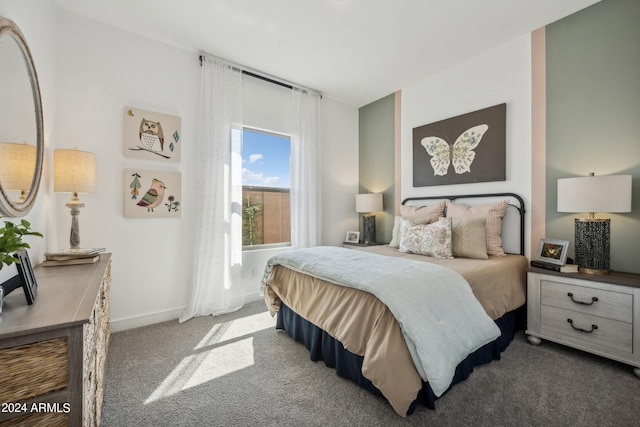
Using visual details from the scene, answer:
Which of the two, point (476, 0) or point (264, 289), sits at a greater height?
point (476, 0)

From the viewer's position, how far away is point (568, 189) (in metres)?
2.10

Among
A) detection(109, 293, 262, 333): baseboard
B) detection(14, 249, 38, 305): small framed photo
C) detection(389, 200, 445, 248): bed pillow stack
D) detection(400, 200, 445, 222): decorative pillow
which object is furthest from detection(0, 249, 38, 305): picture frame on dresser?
detection(400, 200, 445, 222): decorative pillow

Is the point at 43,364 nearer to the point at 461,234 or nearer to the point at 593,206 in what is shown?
the point at 461,234

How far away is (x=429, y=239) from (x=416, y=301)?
1.22 meters

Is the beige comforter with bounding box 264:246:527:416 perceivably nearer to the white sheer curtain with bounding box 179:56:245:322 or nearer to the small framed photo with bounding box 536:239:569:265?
the small framed photo with bounding box 536:239:569:265

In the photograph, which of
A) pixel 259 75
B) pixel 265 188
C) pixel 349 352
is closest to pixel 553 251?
pixel 349 352

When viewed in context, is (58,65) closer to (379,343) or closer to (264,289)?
(264,289)

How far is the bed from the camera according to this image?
1.41 metres

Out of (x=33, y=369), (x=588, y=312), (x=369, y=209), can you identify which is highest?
(x=369, y=209)

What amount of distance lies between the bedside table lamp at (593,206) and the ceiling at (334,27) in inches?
60.6

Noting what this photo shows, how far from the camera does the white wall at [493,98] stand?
8.86ft

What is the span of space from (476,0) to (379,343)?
2700mm

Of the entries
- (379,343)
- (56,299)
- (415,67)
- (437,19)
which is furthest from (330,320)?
(415,67)

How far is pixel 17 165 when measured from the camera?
134 centimetres
